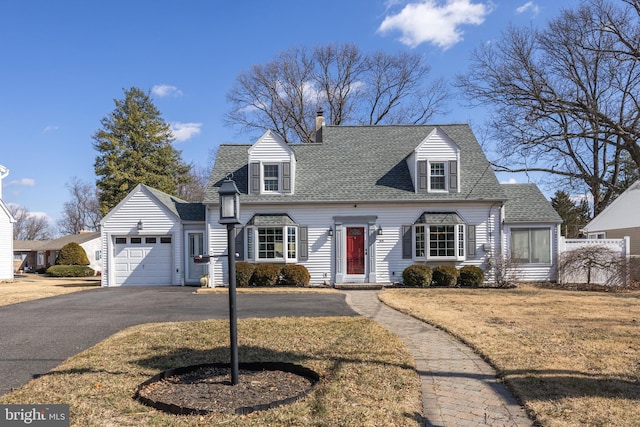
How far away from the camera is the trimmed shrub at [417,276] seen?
17.3 meters

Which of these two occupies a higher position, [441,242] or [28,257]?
[441,242]

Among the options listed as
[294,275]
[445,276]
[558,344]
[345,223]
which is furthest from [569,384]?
[345,223]

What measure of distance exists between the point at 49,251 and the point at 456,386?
46.6 meters

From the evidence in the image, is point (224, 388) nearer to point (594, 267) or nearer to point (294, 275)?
point (294, 275)

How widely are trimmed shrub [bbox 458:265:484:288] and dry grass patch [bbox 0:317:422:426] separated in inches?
372

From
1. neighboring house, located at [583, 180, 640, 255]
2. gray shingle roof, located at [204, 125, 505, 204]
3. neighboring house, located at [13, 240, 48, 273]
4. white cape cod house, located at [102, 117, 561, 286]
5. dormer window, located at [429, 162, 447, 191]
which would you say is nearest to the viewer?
white cape cod house, located at [102, 117, 561, 286]

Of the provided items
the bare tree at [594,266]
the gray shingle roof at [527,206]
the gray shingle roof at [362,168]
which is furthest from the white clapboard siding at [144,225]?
the bare tree at [594,266]

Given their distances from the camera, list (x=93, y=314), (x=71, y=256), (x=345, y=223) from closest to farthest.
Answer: (x=93, y=314) < (x=345, y=223) < (x=71, y=256)

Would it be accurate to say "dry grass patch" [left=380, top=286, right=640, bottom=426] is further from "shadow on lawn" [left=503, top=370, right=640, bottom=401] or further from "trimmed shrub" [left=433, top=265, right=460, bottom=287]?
"trimmed shrub" [left=433, top=265, right=460, bottom=287]

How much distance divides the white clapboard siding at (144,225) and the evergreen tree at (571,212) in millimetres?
34269

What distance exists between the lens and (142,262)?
1930 centimetres

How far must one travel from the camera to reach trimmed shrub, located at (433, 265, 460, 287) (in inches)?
683

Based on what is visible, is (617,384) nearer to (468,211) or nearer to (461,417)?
(461,417)

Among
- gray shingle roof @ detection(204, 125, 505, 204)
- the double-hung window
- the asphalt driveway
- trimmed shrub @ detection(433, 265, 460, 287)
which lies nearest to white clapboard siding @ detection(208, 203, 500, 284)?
gray shingle roof @ detection(204, 125, 505, 204)
